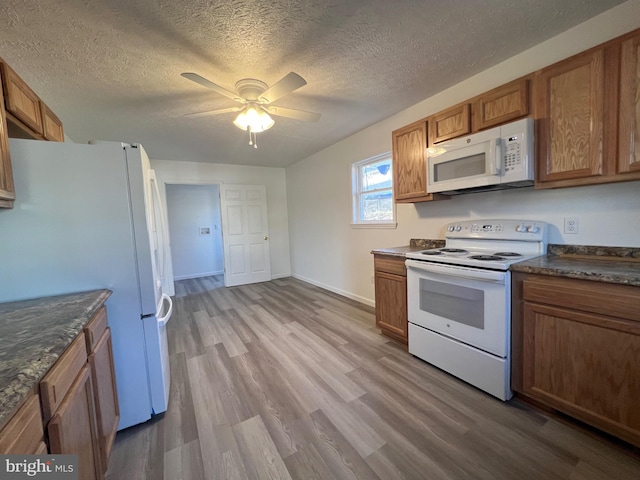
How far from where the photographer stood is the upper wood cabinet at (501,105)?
1.78 meters

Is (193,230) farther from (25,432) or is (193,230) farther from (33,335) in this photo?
(25,432)

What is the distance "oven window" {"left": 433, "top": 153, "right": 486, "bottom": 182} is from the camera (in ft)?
6.55

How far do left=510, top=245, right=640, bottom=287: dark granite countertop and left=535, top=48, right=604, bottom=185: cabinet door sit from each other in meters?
0.51

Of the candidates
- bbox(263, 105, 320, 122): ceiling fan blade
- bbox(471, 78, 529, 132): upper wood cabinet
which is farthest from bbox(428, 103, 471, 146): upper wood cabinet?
bbox(263, 105, 320, 122): ceiling fan blade

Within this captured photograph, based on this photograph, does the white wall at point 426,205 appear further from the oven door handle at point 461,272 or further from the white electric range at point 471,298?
the oven door handle at point 461,272

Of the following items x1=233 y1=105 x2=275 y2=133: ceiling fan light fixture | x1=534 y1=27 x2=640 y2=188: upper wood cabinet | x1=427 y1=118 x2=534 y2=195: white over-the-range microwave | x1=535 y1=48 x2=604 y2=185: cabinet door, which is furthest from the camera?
x1=233 y1=105 x2=275 y2=133: ceiling fan light fixture

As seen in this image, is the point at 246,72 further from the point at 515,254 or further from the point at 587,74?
the point at 515,254

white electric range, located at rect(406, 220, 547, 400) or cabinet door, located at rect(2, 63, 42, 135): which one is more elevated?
cabinet door, located at rect(2, 63, 42, 135)

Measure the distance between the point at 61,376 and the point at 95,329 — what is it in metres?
0.44

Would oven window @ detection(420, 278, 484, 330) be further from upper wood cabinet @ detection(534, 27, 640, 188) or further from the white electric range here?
upper wood cabinet @ detection(534, 27, 640, 188)

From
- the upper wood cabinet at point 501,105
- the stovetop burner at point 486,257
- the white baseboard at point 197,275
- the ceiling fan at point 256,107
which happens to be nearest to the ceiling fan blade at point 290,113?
the ceiling fan at point 256,107

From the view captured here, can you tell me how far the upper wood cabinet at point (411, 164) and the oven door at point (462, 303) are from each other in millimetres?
744

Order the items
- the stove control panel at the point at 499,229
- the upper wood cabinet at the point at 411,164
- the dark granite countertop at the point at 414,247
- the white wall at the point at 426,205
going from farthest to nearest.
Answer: the dark granite countertop at the point at 414,247
the upper wood cabinet at the point at 411,164
the stove control panel at the point at 499,229
the white wall at the point at 426,205

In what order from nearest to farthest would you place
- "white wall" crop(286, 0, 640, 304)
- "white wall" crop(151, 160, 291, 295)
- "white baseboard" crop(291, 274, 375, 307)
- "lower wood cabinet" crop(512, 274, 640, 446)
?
"lower wood cabinet" crop(512, 274, 640, 446) → "white wall" crop(286, 0, 640, 304) → "white baseboard" crop(291, 274, 375, 307) → "white wall" crop(151, 160, 291, 295)
